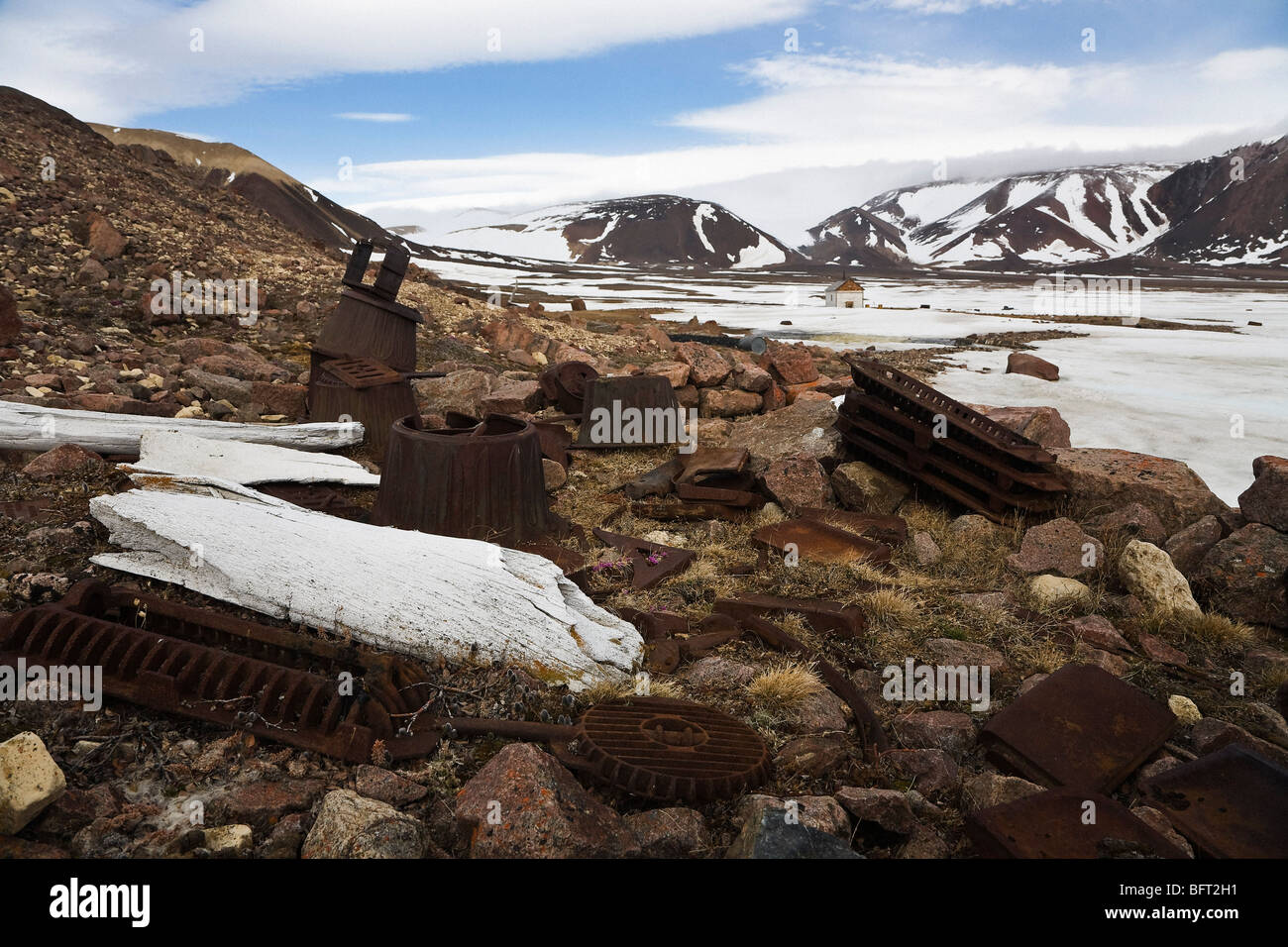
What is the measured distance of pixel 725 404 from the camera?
8.61 meters

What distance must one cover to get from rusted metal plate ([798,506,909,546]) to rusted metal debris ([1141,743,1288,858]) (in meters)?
2.29

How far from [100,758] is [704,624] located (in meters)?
2.32

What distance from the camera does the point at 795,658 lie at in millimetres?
3424

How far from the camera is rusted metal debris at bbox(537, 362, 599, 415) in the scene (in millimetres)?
7988

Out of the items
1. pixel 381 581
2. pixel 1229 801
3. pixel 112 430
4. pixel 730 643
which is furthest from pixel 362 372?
pixel 1229 801

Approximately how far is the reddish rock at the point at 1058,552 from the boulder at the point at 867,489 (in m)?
1.00

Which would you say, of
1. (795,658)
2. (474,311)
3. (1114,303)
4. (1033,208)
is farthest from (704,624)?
(1033,208)

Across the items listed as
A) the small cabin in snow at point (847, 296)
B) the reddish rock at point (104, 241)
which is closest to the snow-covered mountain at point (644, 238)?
the small cabin in snow at point (847, 296)

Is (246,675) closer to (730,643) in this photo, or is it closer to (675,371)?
(730,643)

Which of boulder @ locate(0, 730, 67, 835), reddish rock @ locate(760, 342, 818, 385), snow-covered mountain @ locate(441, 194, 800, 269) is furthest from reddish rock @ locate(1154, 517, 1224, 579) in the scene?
snow-covered mountain @ locate(441, 194, 800, 269)

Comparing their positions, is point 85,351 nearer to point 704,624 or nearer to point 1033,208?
point 704,624

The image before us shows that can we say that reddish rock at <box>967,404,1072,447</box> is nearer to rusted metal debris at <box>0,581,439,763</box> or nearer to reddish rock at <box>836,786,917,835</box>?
reddish rock at <box>836,786,917,835</box>

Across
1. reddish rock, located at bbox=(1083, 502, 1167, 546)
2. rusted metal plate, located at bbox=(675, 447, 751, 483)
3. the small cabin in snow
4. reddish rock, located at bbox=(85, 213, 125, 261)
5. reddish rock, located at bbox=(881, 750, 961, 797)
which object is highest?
the small cabin in snow

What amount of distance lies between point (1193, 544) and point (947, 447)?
144 cm
